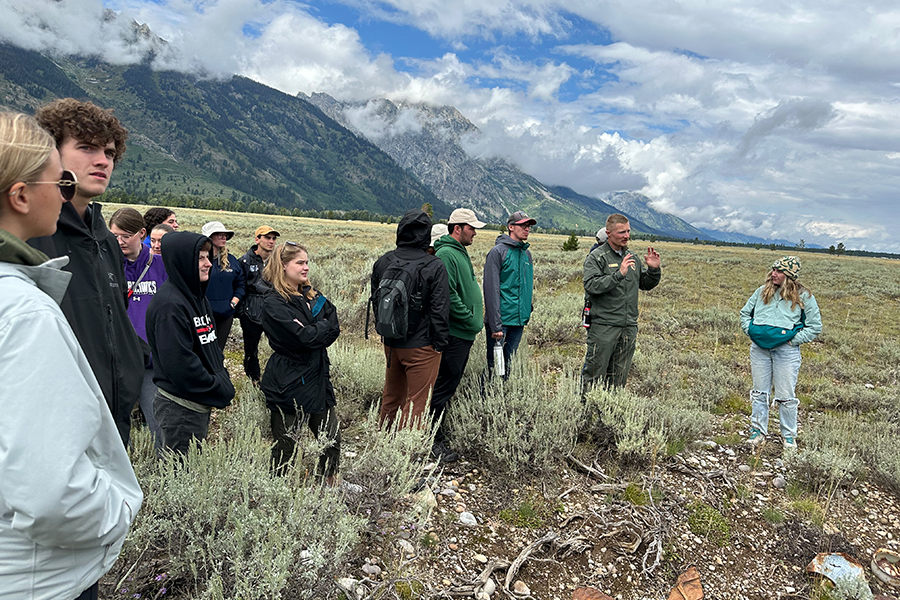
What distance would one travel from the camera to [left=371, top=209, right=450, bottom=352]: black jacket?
4.00 metres

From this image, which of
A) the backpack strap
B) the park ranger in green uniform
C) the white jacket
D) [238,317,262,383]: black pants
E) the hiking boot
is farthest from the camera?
[238,317,262,383]: black pants

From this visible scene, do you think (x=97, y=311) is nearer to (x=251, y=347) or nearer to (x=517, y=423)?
(x=517, y=423)

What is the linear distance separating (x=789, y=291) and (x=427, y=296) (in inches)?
157

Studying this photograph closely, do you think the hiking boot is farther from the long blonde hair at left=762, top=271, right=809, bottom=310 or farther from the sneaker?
the long blonde hair at left=762, top=271, right=809, bottom=310

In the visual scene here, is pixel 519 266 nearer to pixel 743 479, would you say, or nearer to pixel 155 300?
pixel 743 479

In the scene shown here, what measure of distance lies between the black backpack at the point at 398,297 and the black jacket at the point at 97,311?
6.20ft

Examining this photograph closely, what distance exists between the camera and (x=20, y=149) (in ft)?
3.54

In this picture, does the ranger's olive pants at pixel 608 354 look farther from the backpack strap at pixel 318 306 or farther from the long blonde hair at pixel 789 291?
the backpack strap at pixel 318 306

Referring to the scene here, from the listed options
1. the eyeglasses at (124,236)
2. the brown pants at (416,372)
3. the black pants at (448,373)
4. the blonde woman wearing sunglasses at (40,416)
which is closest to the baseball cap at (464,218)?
the black pants at (448,373)

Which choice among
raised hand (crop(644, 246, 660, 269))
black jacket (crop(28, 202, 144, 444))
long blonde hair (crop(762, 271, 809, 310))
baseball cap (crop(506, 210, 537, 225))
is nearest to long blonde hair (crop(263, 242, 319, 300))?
black jacket (crop(28, 202, 144, 444))

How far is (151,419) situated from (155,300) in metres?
1.35

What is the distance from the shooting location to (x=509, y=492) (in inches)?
152

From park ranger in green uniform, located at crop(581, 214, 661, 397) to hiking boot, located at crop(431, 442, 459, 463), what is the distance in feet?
5.44

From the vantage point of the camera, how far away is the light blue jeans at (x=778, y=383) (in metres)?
4.94
